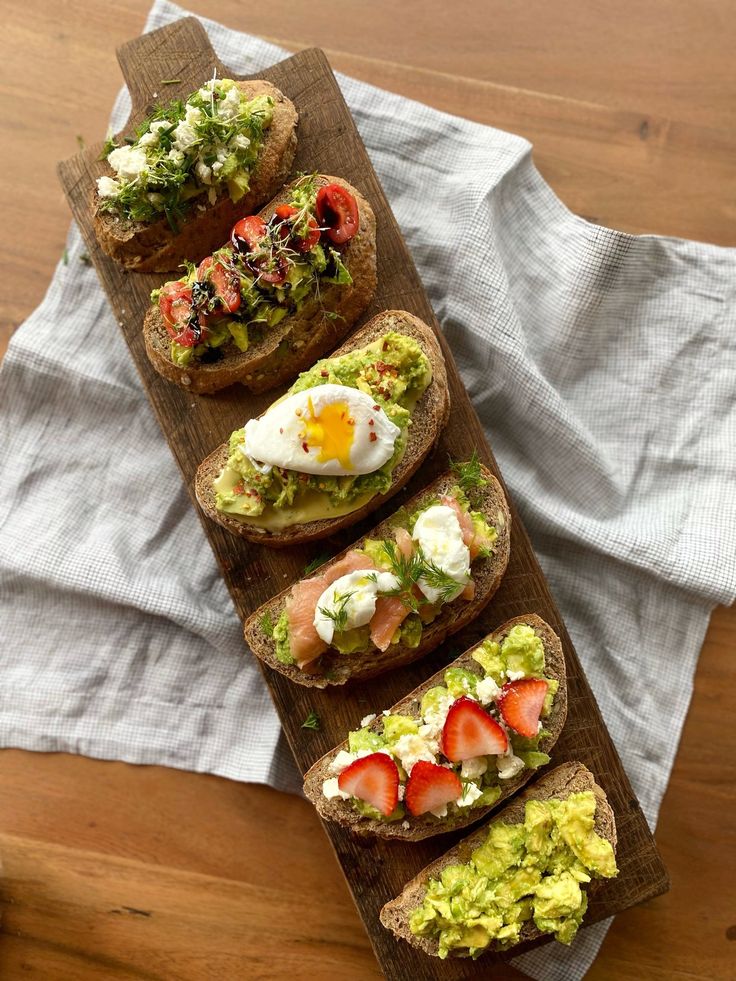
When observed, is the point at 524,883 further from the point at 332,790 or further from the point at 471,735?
the point at 332,790

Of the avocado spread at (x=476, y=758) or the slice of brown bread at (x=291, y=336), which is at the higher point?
the slice of brown bread at (x=291, y=336)

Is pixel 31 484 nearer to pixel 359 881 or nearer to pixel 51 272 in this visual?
pixel 51 272

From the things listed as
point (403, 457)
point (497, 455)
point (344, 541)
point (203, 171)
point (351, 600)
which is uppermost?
point (203, 171)

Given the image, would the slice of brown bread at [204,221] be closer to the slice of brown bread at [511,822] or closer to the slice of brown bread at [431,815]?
the slice of brown bread at [431,815]

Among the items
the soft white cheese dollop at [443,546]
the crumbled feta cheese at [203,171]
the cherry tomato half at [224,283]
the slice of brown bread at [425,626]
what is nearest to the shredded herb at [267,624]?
the slice of brown bread at [425,626]

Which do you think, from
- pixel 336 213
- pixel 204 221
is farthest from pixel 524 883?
pixel 204 221

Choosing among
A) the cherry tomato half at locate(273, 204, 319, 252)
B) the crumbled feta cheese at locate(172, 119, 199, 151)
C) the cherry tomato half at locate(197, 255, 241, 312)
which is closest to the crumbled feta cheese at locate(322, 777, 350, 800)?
the cherry tomato half at locate(197, 255, 241, 312)
